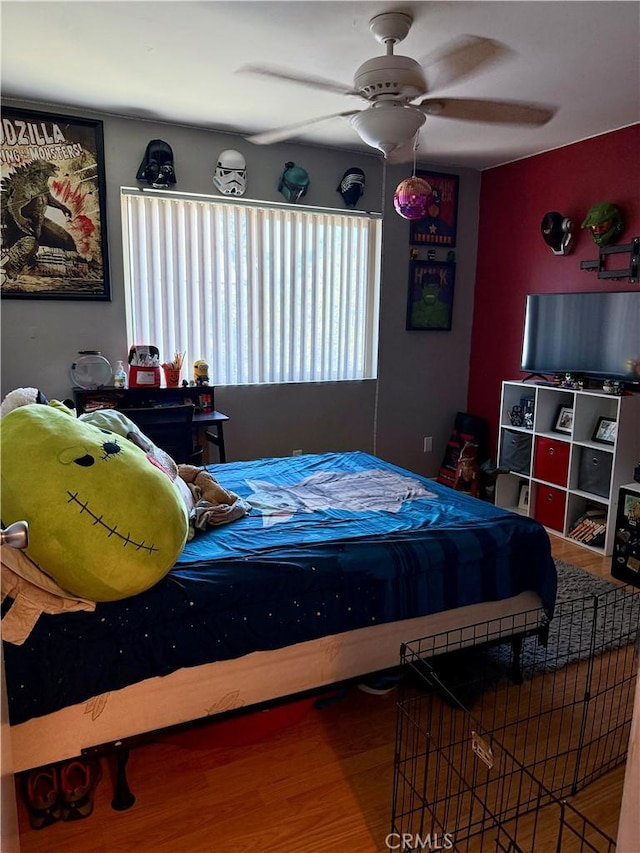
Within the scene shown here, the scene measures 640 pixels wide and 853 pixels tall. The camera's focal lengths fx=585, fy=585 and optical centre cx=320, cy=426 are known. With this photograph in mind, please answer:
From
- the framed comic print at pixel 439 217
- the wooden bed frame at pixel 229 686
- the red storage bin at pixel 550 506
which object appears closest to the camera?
the wooden bed frame at pixel 229 686

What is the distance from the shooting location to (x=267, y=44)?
8.39 ft

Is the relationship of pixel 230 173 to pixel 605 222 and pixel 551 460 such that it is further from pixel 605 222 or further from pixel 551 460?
pixel 551 460

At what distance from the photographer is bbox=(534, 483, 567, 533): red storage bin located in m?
3.83

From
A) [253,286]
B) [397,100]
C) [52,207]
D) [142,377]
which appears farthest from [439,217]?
[52,207]

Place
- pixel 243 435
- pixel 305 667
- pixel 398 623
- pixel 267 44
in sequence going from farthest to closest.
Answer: pixel 243 435 < pixel 267 44 < pixel 398 623 < pixel 305 667

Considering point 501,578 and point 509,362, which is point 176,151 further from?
point 501,578

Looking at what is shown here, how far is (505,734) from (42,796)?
1.46 metres

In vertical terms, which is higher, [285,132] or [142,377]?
[285,132]

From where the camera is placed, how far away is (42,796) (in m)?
1.63

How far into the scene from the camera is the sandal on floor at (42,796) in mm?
1613

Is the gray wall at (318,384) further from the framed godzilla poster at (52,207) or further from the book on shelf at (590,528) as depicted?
the book on shelf at (590,528)

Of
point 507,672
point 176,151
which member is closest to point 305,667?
point 507,672

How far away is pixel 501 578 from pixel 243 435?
2.47 meters

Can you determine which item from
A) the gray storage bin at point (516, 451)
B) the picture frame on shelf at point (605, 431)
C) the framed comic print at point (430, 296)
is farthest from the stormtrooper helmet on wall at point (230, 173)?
the picture frame on shelf at point (605, 431)
